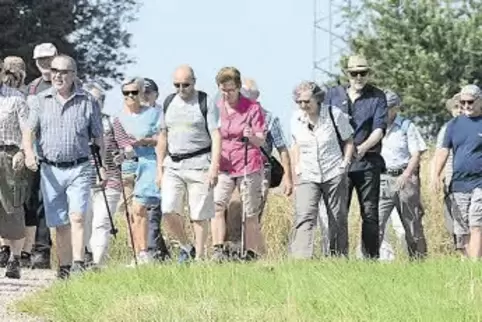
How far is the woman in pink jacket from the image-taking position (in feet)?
42.8

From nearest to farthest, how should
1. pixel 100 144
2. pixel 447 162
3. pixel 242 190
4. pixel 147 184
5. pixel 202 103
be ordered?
pixel 100 144, pixel 202 103, pixel 242 190, pixel 447 162, pixel 147 184

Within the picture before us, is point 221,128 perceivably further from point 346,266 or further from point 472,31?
point 472,31

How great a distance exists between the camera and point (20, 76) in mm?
13289

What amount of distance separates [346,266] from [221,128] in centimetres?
297

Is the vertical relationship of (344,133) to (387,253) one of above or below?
above

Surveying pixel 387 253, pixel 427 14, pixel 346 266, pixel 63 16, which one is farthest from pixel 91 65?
pixel 346 266

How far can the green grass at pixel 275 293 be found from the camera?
8.20 metres

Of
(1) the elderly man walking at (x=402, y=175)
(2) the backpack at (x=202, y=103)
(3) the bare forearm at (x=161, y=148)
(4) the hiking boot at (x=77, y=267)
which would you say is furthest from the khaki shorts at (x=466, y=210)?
(4) the hiking boot at (x=77, y=267)

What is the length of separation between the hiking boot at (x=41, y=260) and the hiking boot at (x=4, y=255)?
47cm

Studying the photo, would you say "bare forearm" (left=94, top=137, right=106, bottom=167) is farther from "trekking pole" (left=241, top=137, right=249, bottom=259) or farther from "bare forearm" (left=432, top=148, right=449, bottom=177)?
"bare forearm" (left=432, top=148, right=449, bottom=177)

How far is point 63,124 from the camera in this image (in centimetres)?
1149

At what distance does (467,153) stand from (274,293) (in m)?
4.20

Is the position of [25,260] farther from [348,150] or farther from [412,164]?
[412,164]

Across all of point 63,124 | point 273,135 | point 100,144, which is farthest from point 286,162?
point 63,124
